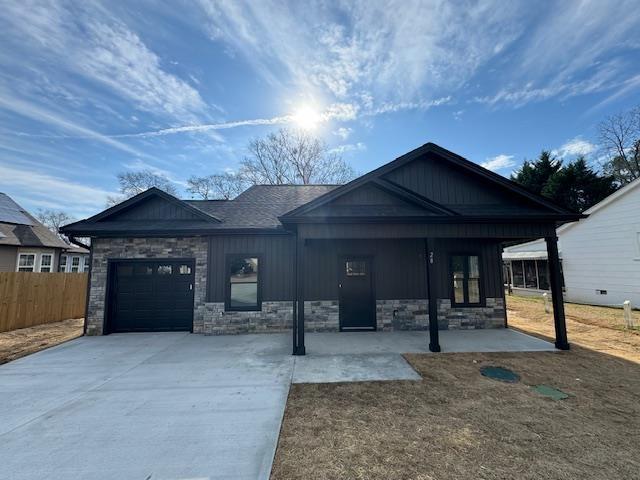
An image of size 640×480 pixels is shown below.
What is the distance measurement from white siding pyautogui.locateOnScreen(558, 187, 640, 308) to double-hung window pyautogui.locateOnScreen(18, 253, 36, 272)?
1109 inches

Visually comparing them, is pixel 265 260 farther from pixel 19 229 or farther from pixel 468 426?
pixel 19 229

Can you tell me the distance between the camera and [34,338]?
833 cm

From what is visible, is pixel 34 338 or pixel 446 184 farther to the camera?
pixel 446 184

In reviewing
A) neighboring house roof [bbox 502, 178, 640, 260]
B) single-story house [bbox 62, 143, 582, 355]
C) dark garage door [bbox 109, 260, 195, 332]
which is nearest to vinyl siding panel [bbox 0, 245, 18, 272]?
single-story house [bbox 62, 143, 582, 355]

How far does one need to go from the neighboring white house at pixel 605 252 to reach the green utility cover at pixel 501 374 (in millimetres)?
11227

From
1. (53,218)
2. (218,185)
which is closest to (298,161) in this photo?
(218,185)

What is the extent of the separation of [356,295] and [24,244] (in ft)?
57.1

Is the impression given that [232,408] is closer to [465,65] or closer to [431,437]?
[431,437]

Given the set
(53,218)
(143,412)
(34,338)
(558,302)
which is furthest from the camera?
(53,218)

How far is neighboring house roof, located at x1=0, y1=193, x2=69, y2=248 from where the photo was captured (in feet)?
46.3

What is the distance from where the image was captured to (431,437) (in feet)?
10.9

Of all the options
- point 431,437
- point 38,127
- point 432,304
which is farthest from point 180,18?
point 431,437

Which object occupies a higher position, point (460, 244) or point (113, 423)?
point (460, 244)

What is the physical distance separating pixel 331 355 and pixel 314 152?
770 inches
